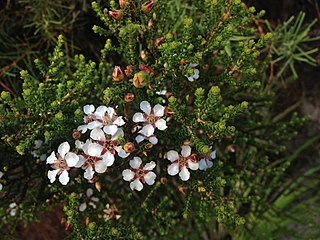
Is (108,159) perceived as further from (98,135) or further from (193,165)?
(193,165)

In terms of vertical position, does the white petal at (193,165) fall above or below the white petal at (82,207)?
above

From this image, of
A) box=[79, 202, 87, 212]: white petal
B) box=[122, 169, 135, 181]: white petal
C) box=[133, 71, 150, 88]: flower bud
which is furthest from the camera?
box=[79, 202, 87, 212]: white petal

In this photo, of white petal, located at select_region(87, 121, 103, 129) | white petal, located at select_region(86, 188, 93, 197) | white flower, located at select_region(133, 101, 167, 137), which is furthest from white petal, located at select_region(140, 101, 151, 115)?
white petal, located at select_region(86, 188, 93, 197)

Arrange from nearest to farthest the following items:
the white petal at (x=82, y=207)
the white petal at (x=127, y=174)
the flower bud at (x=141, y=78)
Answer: the flower bud at (x=141, y=78) → the white petal at (x=127, y=174) → the white petal at (x=82, y=207)

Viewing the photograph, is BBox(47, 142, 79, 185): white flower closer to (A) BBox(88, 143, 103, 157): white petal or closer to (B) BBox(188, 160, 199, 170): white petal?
(A) BBox(88, 143, 103, 157): white petal

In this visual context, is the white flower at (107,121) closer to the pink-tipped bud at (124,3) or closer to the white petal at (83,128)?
the white petal at (83,128)

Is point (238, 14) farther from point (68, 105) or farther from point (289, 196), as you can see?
point (289, 196)

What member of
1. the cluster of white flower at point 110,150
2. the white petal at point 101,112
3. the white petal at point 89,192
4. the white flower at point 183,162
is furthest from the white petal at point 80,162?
the white petal at point 89,192

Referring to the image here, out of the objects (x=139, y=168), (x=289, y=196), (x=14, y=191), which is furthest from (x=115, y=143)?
(x=289, y=196)

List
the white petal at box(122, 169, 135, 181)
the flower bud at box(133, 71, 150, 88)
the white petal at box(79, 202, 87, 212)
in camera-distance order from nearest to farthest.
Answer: the flower bud at box(133, 71, 150, 88) → the white petal at box(122, 169, 135, 181) → the white petal at box(79, 202, 87, 212)
